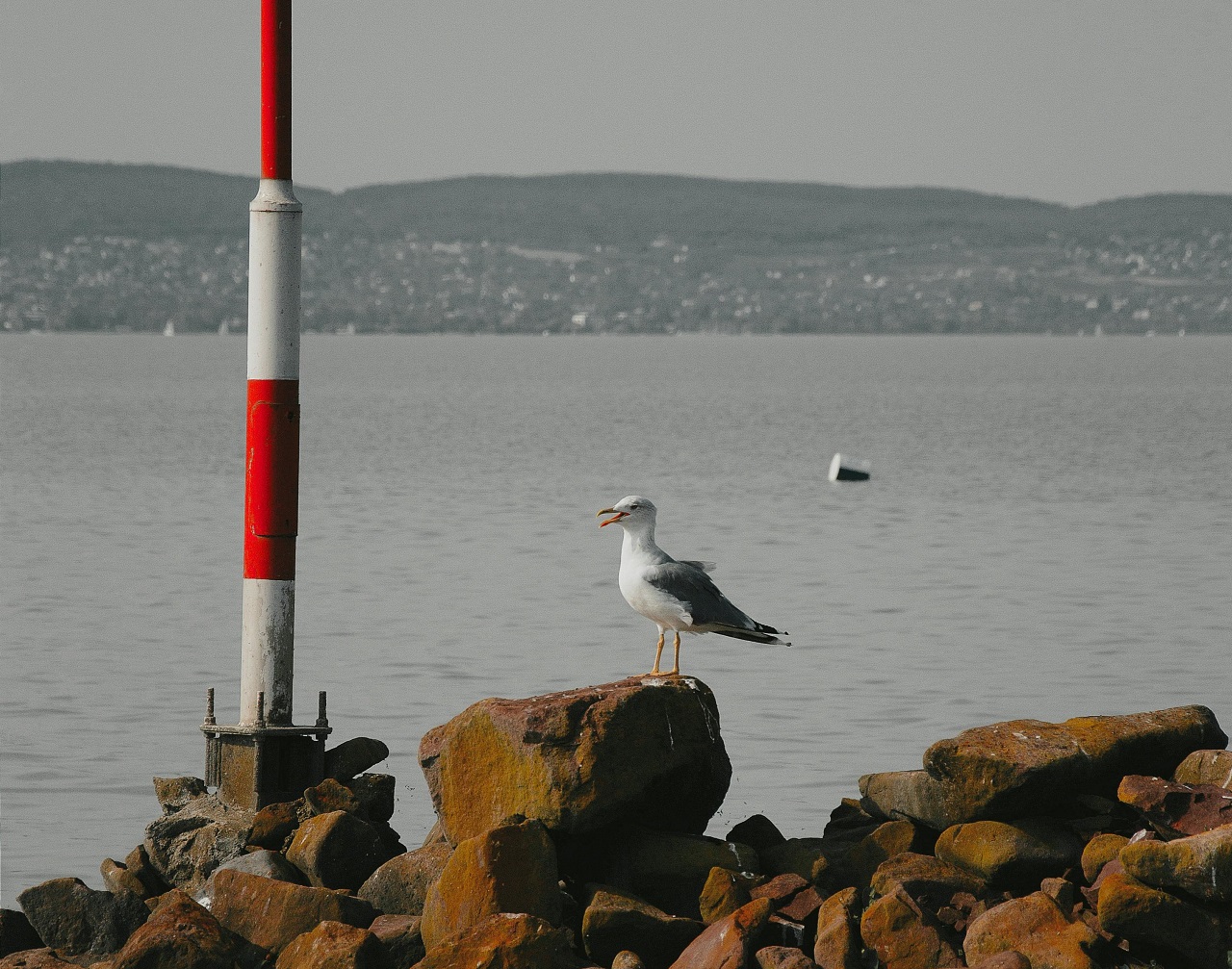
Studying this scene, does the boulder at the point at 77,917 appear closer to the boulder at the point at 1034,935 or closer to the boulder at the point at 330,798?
the boulder at the point at 330,798

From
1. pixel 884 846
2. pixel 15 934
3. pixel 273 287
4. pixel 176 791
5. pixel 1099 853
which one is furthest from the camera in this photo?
pixel 176 791

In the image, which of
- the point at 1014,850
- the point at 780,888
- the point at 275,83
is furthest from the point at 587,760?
the point at 275,83

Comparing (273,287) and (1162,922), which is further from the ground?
(273,287)

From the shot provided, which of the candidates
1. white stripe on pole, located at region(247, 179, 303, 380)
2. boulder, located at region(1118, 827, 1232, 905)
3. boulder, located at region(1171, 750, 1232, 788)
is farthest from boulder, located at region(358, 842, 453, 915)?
boulder, located at region(1171, 750, 1232, 788)

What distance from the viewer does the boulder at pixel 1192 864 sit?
7992mm

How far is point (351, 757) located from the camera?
1081cm

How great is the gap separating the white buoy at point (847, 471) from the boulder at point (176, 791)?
31.3m

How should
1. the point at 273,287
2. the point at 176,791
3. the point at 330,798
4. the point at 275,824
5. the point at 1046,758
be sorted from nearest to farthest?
the point at 1046,758 → the point at 275,824 → the point at 330,798 → the point at 273,287 → the point at 176,791

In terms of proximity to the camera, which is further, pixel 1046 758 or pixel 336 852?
pixel 336 852

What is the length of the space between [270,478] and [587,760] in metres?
2.50

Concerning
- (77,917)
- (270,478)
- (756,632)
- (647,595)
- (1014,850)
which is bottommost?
(77,917)

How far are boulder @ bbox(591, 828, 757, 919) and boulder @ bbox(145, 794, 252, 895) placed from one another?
196cm

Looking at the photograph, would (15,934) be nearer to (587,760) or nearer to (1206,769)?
(587,760)

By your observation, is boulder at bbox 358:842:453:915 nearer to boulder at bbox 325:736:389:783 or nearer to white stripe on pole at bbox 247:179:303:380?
boulder at bbox 325:736:389:783
